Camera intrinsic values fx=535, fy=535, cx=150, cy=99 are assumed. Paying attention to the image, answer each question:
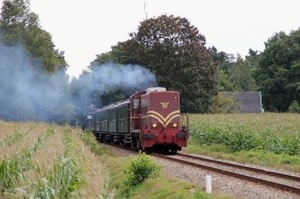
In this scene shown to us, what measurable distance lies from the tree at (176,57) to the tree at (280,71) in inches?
608

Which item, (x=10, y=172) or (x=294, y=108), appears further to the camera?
(x=294, y=108)

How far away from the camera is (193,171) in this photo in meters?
17.2

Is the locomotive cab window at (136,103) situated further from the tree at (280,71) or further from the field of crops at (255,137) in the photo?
the tree at (280,71)

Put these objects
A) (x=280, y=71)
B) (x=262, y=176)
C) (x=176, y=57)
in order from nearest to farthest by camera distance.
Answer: (x=262, y=176)
(x=176, y=57)
(x=280, y=71)

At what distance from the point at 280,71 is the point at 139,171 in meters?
54.8

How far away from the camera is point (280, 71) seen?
66562 mm

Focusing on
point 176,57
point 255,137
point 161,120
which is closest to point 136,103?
point 161,120

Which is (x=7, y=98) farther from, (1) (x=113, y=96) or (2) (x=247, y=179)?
(2) (x=247, y=179)

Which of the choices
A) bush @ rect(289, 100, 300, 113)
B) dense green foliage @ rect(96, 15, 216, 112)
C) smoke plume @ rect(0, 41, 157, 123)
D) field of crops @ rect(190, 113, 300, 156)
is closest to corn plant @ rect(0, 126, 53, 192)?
field of crops @ rect(190, 113, 300, 156)

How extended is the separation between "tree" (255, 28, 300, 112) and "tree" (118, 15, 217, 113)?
608 inches

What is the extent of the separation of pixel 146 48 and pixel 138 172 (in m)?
37.7

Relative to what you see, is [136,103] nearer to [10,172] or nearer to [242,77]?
[10,172]

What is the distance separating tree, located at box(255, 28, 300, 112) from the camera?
2601 inches

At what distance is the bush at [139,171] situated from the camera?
14477 mm
